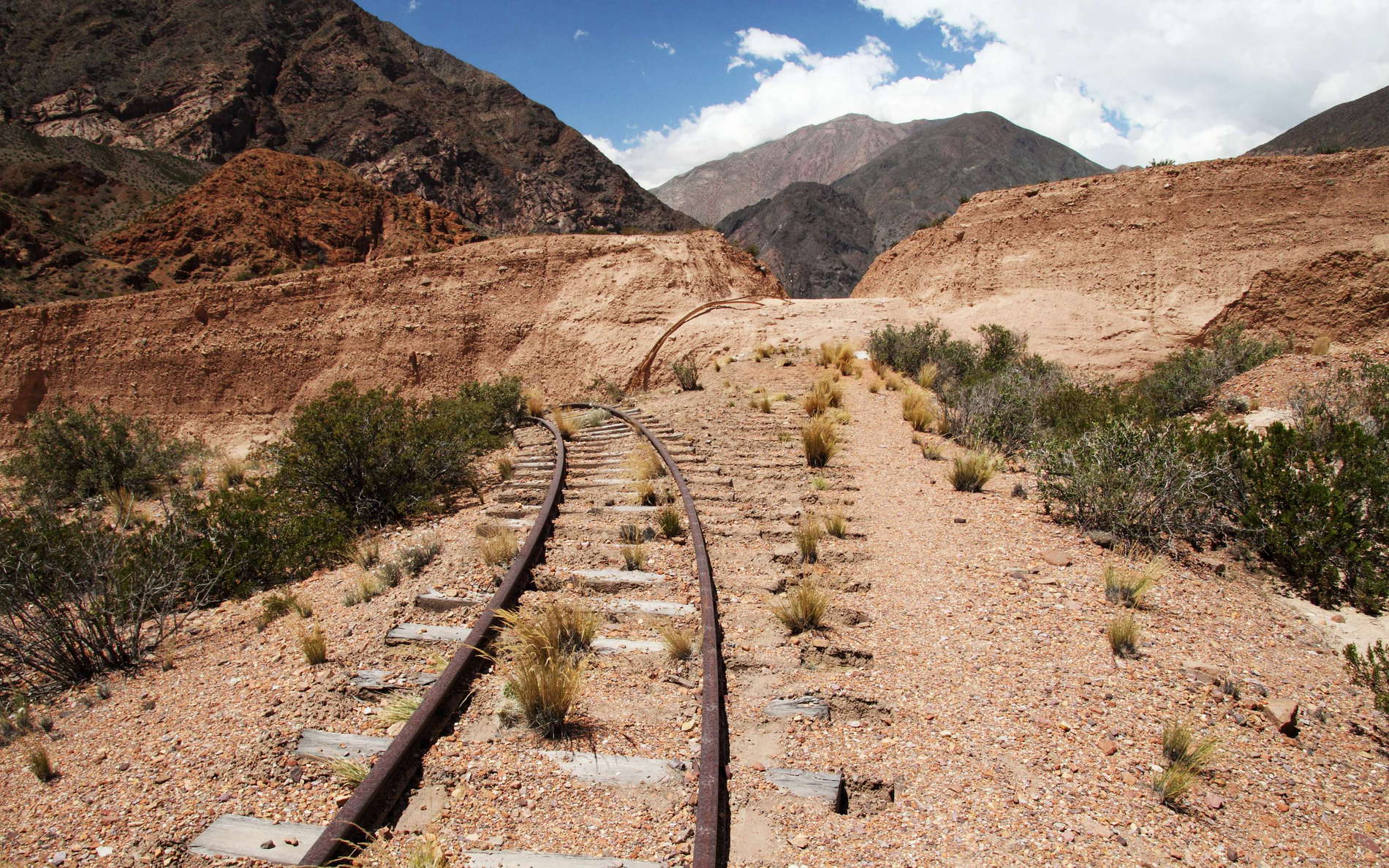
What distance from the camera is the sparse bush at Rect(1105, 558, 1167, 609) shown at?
4.73 meters

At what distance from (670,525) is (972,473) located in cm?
344

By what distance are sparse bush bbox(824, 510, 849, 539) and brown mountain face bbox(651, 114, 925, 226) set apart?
16422cm

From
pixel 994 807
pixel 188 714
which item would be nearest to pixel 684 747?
pixel 994 807

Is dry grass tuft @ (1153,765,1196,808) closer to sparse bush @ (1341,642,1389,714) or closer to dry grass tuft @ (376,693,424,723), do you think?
sparse bush @ (1341,642,1389,714)

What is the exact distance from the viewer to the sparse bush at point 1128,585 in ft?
15.5

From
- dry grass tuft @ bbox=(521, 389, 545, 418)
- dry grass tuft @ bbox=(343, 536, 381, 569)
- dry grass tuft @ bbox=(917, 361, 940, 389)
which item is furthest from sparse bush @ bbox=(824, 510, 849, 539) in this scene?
dry grass tuft @ bbox=(521, 389, 545, 418)

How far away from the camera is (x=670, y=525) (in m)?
6.09

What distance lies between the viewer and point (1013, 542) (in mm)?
5934

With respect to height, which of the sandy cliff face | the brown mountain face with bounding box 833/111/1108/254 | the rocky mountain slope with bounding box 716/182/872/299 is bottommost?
the sandy cliff face

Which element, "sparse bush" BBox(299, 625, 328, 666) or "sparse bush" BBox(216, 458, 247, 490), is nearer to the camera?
"sparse bush" BBox(299, 625, 328, 666)

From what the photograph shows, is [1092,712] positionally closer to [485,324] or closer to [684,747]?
[684,747]

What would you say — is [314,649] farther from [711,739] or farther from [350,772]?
[711,739]

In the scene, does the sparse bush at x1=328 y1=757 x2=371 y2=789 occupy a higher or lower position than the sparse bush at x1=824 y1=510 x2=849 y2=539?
lower

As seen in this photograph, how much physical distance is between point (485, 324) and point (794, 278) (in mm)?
70863
